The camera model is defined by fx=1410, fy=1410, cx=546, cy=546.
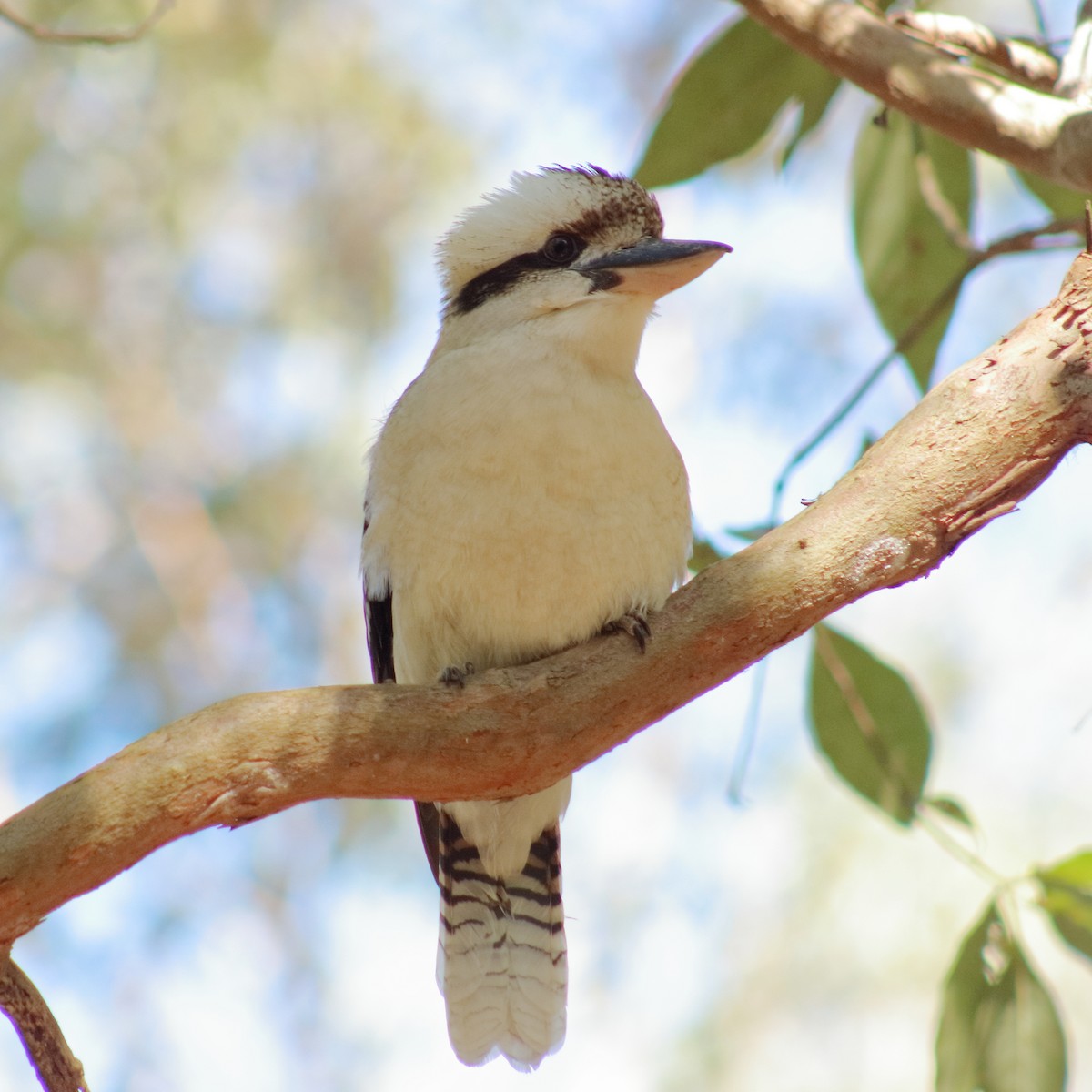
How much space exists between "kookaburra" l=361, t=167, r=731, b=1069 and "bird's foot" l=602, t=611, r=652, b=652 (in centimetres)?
1

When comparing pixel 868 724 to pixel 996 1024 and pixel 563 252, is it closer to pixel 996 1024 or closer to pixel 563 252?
pixel 996 1024

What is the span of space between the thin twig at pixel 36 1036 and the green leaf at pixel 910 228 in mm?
1810

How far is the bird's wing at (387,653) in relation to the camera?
259 centimetres

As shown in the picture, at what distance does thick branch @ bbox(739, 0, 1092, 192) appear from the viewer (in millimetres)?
1869

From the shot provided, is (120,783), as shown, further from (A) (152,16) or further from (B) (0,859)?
(A) (152,16)

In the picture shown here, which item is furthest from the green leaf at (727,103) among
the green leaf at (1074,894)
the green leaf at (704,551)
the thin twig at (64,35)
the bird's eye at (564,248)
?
the green leaf at (1074,894)

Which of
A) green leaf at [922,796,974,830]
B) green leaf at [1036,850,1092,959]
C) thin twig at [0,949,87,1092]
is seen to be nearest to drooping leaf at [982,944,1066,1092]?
green leaf at [1036,850,1092,959]

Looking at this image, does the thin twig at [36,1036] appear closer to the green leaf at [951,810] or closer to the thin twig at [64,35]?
the green leaf at [951,810]

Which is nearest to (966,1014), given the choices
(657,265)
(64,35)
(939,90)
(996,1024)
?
(996,1024)

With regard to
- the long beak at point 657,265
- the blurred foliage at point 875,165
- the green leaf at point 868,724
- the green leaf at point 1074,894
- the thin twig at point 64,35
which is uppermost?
the thin twig at point 64,35

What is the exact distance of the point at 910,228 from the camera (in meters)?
2.66

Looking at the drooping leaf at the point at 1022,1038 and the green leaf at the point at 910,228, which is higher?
the green leaf at the point at 910,228

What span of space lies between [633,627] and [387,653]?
3.04ft

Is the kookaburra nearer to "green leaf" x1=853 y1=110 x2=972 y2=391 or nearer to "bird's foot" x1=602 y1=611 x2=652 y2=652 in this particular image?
"bird's foot" x1=602 y1=611 x2=652 y2=652
